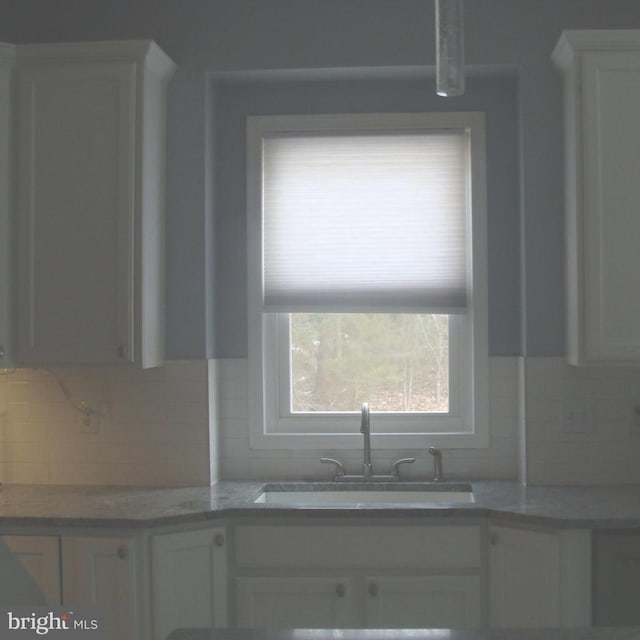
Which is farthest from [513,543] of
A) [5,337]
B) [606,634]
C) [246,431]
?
[5,337]

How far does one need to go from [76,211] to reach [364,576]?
1749mm

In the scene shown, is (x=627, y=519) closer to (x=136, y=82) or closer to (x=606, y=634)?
(x=606, y=634)

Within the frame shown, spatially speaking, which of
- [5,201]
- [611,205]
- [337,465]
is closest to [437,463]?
[337,465]

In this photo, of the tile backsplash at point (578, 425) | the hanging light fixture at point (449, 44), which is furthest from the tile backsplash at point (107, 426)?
the hanging light fixture at point (449, 44)

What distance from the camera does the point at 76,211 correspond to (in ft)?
10.6

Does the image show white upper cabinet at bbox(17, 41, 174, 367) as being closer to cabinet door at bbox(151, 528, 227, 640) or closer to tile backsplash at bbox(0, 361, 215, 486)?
tile backsplash at bbox(0, 361, 215, 486)

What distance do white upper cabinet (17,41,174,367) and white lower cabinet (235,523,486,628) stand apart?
3.01 feet

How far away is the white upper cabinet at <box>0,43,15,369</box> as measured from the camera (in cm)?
326

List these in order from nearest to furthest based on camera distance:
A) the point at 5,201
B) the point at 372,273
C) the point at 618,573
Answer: the point at 618,573 → the point at 5,201 → the point at 372,273

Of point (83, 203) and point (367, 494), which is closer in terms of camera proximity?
point (83, 203)

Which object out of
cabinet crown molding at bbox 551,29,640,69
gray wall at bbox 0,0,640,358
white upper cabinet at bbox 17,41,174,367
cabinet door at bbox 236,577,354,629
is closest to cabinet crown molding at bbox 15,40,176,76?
white upper cabinet at bbox 17,41,174,367

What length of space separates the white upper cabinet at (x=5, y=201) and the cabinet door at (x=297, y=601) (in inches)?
51.2

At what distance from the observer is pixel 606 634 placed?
144 cm

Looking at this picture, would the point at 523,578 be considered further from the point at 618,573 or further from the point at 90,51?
the point at 90,51
